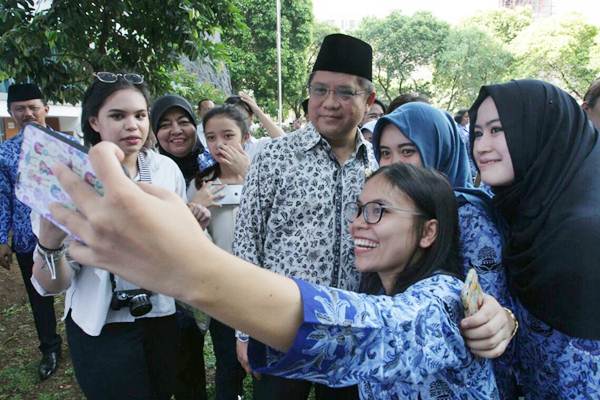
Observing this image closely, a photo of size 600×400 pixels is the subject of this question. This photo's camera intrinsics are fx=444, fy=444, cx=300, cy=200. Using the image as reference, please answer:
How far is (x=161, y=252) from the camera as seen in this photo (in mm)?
650

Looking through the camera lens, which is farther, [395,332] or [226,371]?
[226,371]

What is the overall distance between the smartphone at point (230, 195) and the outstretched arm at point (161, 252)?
1955 mm

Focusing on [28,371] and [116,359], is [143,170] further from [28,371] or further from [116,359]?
[28,371]

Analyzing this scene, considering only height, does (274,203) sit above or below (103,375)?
above

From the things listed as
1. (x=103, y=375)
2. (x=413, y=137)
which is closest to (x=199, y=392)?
(x=103, y=375)

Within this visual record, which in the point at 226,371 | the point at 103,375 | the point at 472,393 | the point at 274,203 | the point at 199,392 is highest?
the point at 274,203

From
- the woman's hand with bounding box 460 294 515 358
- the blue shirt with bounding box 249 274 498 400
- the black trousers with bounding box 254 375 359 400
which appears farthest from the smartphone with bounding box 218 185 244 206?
the woman's hand with bounding box 460 294 515 358

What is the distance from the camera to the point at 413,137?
2.02 m

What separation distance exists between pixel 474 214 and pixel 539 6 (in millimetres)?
96538

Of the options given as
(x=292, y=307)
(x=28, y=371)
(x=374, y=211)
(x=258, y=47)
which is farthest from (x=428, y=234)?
(x=258, y=47)

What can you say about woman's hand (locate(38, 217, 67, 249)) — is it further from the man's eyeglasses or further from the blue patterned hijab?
the blue patterned hijab

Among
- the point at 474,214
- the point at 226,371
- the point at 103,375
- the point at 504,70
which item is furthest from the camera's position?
the point at 504,70

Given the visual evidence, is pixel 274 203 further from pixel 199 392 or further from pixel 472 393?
pixel 199 392

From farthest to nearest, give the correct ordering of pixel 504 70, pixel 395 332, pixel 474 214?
pixel 504 70, pixel 474 214, pixel 395 332
